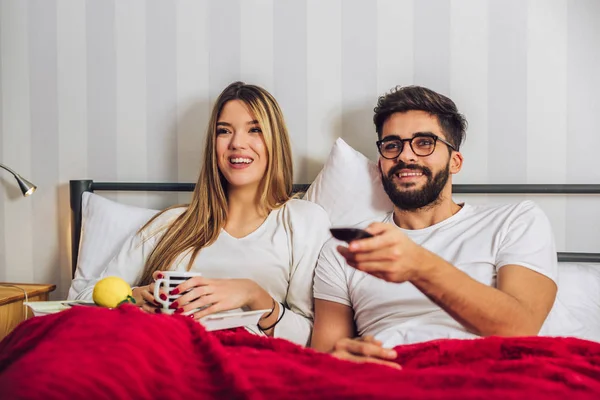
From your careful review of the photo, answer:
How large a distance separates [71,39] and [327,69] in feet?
3.27

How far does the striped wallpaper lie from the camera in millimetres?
1772

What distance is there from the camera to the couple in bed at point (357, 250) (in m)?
1.20

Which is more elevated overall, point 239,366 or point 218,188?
point 218,188

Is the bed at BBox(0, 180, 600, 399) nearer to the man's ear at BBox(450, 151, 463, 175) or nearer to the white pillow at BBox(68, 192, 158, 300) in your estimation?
the man's ear at BBox(450, 151, 463, 175)

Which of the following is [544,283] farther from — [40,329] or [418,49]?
→ [40,329]

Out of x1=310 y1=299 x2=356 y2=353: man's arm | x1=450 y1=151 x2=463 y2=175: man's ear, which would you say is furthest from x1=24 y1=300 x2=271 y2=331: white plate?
x1=450 y1=151 x2=463 y2=175: man's ear

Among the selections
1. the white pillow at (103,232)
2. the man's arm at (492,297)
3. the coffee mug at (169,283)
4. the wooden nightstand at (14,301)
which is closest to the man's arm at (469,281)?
the man's arm at (492,297)

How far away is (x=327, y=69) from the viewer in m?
1.93

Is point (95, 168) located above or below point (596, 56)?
below

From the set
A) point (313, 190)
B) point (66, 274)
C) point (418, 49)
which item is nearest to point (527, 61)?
point (418, 49)

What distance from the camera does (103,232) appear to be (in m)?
1.89

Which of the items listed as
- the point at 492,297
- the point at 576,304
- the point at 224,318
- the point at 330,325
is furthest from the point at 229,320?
the point at 576,304

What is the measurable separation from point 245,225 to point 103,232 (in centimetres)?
51

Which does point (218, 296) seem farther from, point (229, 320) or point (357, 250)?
point (357, 250)
